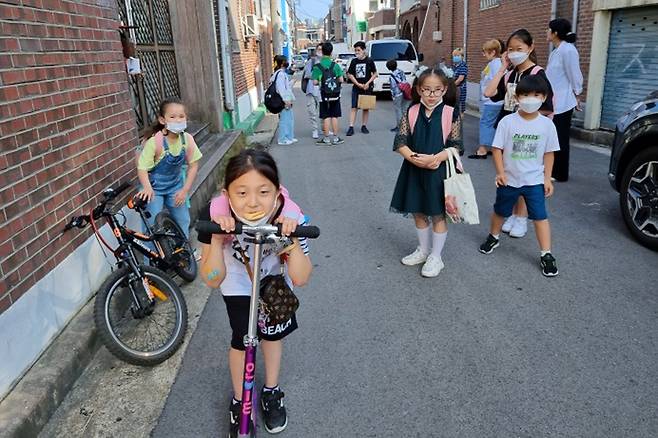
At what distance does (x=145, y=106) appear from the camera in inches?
282

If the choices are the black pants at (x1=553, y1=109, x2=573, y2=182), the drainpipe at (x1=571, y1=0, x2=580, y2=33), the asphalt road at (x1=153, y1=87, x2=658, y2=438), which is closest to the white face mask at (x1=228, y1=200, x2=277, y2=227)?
the asphalt road at (x1=153, y1=87, x2=658, y2=438)

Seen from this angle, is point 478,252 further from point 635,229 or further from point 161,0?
point 161,0

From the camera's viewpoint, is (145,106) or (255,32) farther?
(255,32)

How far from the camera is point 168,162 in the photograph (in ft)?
13.6

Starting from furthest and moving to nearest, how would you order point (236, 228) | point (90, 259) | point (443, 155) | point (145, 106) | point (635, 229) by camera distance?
1. point (145, 106)
2. point (635, 229)
3. point (443, 155)
4. point (90, 259)
5. point (236, 228)

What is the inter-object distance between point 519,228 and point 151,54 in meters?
5.90

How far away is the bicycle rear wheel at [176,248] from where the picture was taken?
4.16m

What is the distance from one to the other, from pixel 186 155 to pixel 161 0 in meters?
5.63

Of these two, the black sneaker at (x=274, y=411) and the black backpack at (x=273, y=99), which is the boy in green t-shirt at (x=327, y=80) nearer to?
the black backpack at (x=273, y=99)

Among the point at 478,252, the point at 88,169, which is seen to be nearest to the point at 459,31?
the point at 478,252

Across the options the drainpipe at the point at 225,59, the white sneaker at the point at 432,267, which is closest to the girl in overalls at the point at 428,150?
the white sneaker at the point at 432,267

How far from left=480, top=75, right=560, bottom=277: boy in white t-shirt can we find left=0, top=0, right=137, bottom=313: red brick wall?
3.13 meters

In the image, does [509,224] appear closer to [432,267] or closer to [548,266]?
[548,266]

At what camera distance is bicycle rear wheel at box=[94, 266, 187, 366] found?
320 centimetres
